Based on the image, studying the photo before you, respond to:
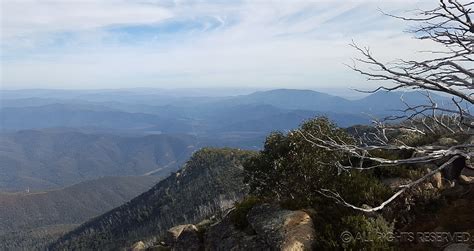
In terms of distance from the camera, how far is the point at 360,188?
1370 cm

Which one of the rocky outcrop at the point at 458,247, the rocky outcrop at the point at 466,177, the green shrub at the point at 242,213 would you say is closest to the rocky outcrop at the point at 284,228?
the green shrub at the point at 242,213

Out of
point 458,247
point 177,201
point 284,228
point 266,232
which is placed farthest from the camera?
point 177,201

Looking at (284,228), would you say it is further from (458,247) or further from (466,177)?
(466,177)

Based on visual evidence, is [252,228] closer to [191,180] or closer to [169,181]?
[191,180]

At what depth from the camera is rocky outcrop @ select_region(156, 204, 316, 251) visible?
39.9 feet

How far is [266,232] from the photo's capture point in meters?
12.8

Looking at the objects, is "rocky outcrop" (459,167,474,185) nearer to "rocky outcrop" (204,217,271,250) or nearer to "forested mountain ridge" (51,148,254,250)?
"rocky outcrop" (204,217,271,250)

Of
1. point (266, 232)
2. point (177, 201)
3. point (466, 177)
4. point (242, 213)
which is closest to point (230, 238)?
point (242, 213)

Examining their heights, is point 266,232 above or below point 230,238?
above

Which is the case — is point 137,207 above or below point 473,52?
below

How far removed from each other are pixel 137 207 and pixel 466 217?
579 feet

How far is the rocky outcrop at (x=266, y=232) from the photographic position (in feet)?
39.9

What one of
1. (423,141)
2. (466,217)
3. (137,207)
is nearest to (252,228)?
(466,217)

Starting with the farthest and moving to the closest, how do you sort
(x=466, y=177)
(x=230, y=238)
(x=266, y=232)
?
(x=466, y=177)
(x=230, y=238)
(x=266, y=232)
